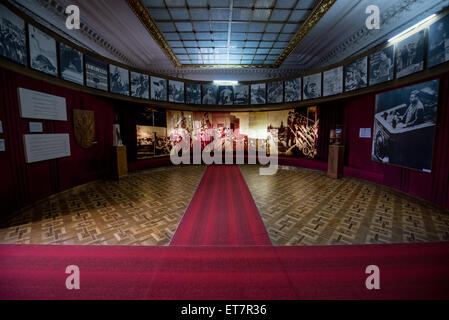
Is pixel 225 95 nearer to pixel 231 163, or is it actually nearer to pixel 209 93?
pixel 209 93

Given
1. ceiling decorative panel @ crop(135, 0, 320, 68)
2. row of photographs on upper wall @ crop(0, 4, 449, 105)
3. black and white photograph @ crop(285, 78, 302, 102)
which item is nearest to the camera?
row of photographs on upper wall @ crop(0, 4, 449, 105)

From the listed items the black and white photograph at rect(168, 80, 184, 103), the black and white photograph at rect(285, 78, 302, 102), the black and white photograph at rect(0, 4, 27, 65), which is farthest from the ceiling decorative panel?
the black and white photograph at rect(0, 4, 27, 65)

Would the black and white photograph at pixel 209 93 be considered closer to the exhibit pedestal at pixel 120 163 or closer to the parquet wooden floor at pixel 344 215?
the exhibit pedestal at pixel 120 163

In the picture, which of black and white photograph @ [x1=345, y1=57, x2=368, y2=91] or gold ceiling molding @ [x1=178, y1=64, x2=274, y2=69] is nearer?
black and white photograph @ [x1=345, y1=57, x2=368, y2=91]

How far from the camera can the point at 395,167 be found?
4.76 metres

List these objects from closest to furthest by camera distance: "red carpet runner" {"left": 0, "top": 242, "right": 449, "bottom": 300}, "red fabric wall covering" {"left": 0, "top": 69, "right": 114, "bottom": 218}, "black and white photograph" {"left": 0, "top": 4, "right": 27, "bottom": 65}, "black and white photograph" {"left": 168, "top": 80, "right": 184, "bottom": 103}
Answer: "red carpet runner" {"left": 0, "top": 242, "right": 449, "bottom": 300} < "black and white photograph" {"left": 0, "top": 4, "right": 27, "bottom": 65} < "red fabric wall covering" {"left": 0, "top": 69, "right": 114, "bottom": 218} < "black and white photograph" {"left": 168, "top": 80, "right": 184, "bottom": 103}

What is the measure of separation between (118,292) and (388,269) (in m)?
2.89

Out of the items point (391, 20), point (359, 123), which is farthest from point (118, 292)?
point (391, 20)

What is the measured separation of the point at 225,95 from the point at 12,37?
23.3 feet

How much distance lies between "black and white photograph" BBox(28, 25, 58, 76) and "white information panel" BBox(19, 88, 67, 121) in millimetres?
580

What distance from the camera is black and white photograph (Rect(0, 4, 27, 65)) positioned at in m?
3.15

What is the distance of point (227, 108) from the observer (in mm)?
9164

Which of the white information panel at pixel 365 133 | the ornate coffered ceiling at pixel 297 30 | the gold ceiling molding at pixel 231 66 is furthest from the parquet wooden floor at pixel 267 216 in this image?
the gold ceiling molding at pixel 231 66

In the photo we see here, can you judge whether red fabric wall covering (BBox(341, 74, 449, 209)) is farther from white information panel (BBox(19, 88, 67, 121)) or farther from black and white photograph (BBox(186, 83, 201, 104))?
white information panel (BBox(19, 88, 67, 121))
